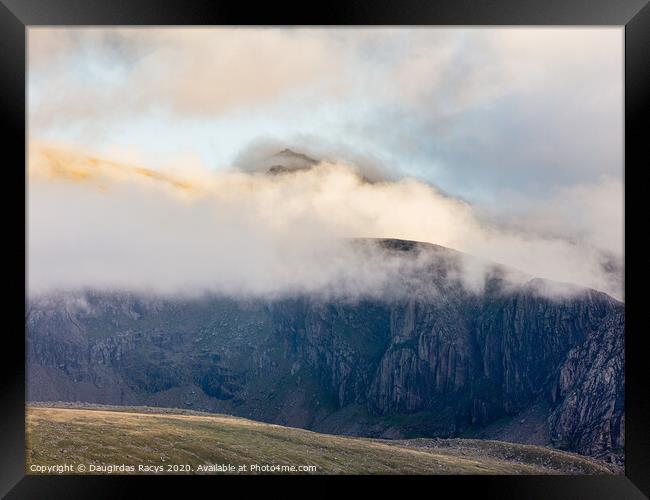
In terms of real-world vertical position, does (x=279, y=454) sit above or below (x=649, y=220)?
below

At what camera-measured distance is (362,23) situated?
2422 cm

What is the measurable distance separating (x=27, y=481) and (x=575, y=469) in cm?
10943

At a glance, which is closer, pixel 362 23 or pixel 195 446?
pixel 362 23

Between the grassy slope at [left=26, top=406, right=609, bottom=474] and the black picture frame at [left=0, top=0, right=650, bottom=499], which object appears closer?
the black picture frame at [left=0, top=0, right=650, bottom=499]

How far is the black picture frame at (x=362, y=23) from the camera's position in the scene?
949 inches

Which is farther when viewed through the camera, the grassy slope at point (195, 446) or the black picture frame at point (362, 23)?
the grassy slope at point (195, 446)

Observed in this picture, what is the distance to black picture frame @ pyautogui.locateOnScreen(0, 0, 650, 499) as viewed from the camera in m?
24.1

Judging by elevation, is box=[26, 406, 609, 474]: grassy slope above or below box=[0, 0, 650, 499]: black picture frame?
below

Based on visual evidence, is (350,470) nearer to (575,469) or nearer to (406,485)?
(406,485)

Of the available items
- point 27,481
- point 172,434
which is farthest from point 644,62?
point 172,434

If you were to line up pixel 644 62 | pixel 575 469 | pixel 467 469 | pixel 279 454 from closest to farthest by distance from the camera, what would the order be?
pixel 644 62 → pixel 279 454 → pixel 467 469 → pixel 575 469

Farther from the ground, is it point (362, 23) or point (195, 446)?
point (362, 23)

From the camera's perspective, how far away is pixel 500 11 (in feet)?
80.3

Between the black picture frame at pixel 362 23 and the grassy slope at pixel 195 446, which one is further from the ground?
the black picture frame at pixel 362 23
